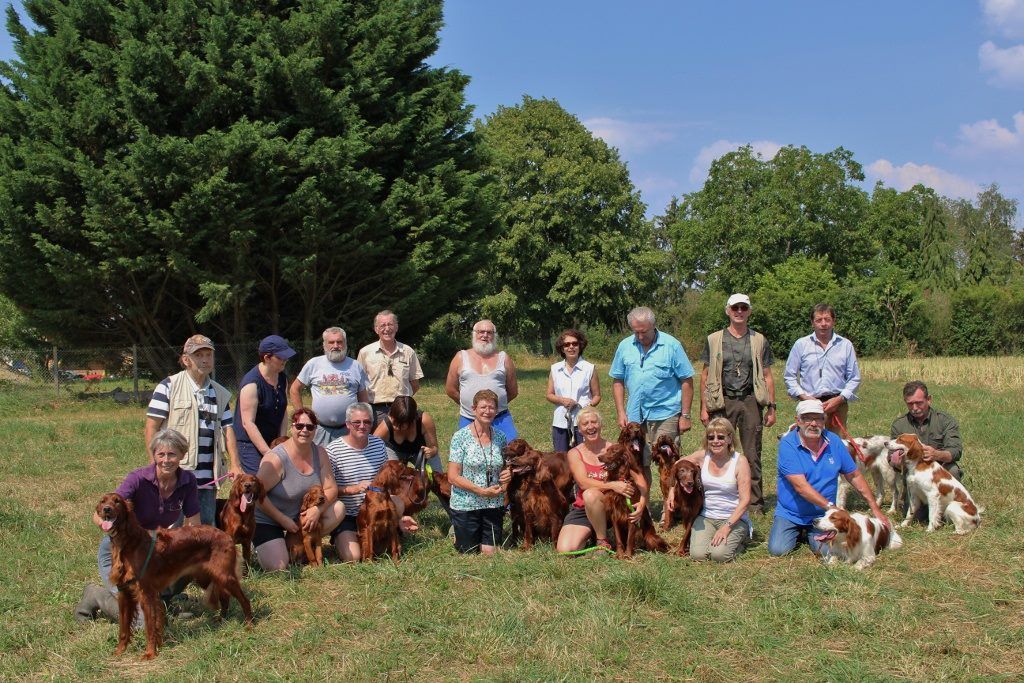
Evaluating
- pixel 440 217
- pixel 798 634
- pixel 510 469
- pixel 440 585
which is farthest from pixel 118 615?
pixel 440 217

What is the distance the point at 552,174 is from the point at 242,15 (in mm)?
20924

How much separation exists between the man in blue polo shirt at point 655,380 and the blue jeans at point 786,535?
1113 mm

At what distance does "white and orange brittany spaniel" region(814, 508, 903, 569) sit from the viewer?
212 inches

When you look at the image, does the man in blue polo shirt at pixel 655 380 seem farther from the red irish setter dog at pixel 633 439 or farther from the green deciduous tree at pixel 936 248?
the green deciduous tree at pixel 936 248

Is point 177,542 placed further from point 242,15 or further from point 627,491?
point 242,15

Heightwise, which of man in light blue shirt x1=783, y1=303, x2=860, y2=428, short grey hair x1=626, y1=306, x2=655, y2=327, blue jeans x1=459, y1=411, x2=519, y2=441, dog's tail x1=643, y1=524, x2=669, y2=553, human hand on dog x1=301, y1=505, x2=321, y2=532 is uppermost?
short grey hair x1=626, y1=306, x2=655, y2=327

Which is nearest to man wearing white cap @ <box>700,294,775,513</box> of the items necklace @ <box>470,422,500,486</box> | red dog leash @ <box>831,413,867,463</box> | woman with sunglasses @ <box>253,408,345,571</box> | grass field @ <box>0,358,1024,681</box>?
red dog leash @ <box>831,413,867,463</box>

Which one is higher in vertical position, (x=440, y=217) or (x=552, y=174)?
(x=552, y=174)

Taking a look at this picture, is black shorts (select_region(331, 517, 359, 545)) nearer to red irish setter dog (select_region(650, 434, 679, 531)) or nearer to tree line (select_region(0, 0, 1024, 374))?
red irish setter dog (select_region(650, 434, 679, 531))

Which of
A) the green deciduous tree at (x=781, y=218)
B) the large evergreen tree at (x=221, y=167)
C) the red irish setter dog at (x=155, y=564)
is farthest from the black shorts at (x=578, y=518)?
the green deciduous tree at (x=781, y=218)

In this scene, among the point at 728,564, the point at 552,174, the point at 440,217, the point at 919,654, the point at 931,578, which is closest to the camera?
the point at 919,654

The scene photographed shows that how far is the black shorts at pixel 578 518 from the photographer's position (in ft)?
19.4

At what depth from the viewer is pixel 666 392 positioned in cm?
679

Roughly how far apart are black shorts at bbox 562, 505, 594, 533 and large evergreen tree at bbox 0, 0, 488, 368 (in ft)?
42.1
